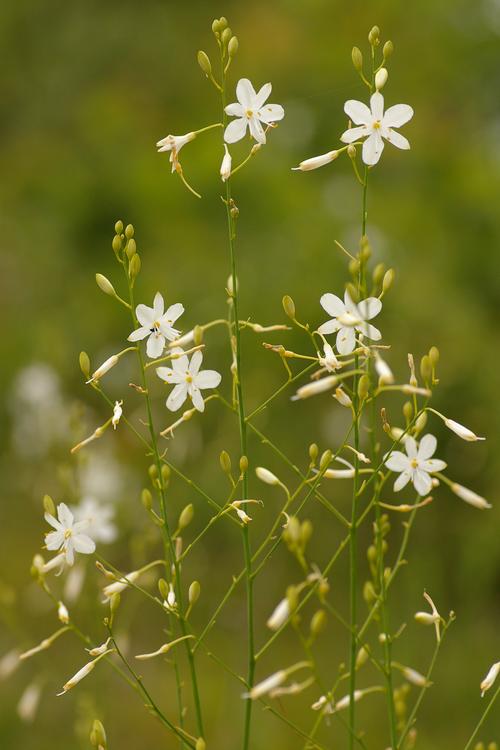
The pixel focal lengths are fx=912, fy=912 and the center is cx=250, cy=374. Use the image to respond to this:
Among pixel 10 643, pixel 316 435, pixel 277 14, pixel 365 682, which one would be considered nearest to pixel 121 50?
pixel 277 14

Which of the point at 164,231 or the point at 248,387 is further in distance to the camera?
the point at 164,231

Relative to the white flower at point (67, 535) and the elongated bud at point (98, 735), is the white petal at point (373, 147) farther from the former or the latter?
the elongated bud at point (98, 735)

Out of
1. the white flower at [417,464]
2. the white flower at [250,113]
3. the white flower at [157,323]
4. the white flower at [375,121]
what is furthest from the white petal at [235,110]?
the white flower at [417,464]

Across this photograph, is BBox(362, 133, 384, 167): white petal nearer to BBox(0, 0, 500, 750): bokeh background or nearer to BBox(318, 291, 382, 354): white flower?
BBox(318, 291, 382, 354): white flower

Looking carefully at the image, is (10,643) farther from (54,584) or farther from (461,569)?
(461,569)

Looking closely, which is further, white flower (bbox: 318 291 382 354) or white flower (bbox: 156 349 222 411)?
white flower (bbox: 156 349 222 411)

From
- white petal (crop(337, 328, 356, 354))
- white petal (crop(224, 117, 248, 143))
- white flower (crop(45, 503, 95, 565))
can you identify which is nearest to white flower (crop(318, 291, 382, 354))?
white petal (crop(337, 328, 356, 354))

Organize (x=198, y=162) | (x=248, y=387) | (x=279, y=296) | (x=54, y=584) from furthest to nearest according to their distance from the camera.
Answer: (x=198, y=162) → (x=279, y=296) → (x=248, y=387) → (x=54, y=584)
